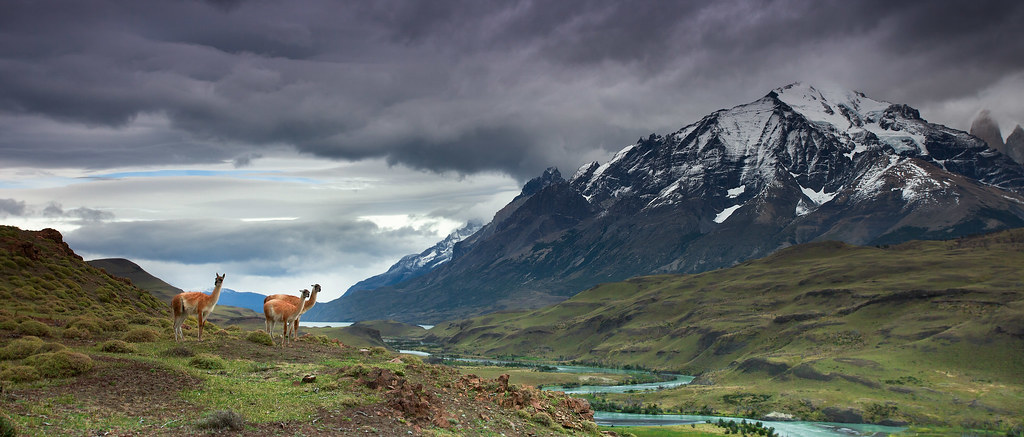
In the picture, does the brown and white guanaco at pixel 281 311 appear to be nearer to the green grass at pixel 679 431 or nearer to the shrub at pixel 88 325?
the shrub at pixel 88 325

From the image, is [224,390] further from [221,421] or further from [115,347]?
[115,347]

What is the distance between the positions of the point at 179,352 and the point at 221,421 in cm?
1703

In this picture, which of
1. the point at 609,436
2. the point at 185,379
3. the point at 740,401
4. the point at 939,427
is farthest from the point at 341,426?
the point at 740,401

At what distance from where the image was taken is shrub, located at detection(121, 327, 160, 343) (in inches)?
1794

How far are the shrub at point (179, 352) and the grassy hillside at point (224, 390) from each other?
6 centimetres

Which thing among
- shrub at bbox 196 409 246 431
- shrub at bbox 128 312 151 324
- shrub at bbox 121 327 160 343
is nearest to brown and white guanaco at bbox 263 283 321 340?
shrub at bbox 121 327 160 343

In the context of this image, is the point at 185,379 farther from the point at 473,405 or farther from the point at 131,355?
the point at 473,405

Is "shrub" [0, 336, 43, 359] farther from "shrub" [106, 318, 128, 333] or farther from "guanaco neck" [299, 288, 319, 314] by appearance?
"guanaco neck" [299, 288, 319, 314]

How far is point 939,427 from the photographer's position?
157m

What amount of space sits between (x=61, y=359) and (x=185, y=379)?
548 centimetres

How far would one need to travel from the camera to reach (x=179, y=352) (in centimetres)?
4112

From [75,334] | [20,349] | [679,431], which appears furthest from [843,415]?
[20,349]

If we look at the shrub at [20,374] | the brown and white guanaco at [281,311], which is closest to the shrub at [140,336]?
the brown and white guanaco at [281,311]

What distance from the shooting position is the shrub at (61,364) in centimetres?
3133
